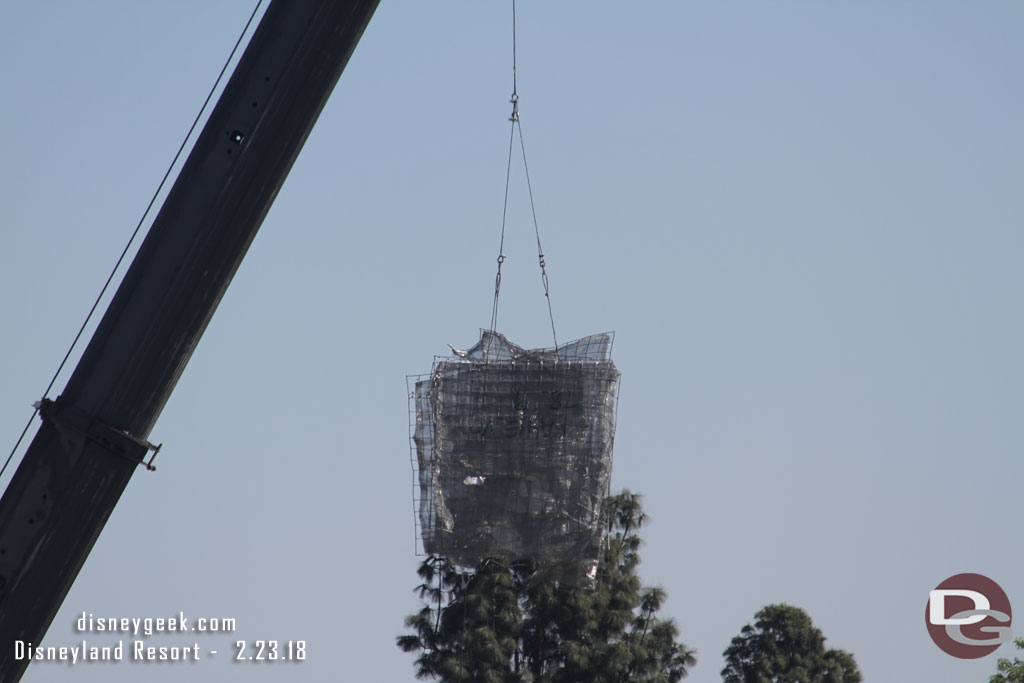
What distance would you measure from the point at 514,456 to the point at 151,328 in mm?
50387

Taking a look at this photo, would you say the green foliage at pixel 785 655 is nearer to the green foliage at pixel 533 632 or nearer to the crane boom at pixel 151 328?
the green foliage at pixel 533 632

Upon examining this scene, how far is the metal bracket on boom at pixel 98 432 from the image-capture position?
1441cm

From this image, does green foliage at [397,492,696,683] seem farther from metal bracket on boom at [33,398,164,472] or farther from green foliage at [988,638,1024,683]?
metal bracket on boom at [33,398,164,472]

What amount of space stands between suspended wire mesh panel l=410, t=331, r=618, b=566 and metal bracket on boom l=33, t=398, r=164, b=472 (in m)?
49.5

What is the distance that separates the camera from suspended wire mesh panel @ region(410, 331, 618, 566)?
6384 cm

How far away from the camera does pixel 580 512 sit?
63500mm

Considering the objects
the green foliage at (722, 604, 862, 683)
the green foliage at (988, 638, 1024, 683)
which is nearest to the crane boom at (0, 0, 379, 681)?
the green foliage at (988, 638, 1024, 683)

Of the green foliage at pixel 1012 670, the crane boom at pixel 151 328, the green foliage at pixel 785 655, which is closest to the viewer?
the crane boom at pixel 151 328

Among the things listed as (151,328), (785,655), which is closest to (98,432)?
(151,328)

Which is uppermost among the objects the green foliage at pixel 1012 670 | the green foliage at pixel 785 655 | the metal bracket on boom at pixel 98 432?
the green foliage at pixel 785 655

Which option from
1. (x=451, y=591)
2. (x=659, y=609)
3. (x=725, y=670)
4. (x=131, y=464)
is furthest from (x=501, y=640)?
(x=131, y=464)

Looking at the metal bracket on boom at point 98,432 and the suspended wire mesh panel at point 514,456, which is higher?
the suspended wire mesh panel at point 514,456

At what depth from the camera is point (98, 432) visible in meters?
14.4

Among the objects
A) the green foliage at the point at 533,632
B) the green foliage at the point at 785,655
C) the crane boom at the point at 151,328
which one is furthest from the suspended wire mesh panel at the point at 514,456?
the crane boom at the point at 151,328
